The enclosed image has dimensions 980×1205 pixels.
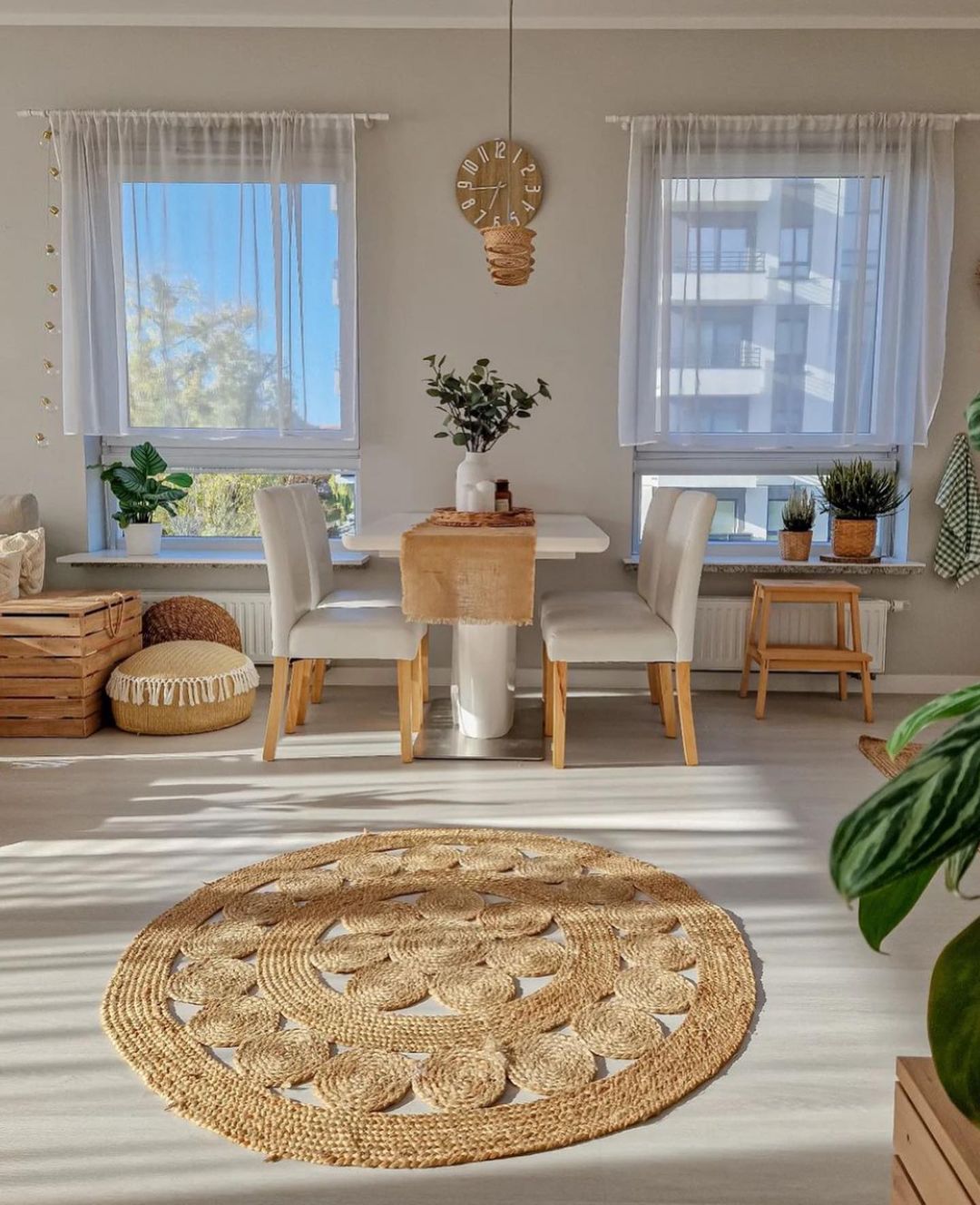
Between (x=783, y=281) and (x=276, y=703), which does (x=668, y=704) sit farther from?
(x=783, y=281)

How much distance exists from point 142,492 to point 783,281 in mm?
2822

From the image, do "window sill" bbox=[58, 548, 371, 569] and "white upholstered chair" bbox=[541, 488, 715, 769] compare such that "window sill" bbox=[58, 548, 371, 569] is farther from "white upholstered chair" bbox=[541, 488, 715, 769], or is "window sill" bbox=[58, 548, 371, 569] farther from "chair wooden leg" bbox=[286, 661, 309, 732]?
"white upholstered chair" bbox=[541, 488, 715, 769]

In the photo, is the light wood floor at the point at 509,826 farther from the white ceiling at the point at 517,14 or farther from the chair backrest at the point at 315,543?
the white ceiling at the point at 517,14

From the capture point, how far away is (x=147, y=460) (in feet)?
14.9

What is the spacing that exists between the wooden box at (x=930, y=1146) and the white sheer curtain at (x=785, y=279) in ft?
12.0

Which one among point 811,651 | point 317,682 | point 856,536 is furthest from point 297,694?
point 856,536

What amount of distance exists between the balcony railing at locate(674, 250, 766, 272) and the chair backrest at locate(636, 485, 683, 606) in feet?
3.18

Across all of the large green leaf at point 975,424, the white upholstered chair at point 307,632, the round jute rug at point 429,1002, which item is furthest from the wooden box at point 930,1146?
the white upholstered chair at point 307,632

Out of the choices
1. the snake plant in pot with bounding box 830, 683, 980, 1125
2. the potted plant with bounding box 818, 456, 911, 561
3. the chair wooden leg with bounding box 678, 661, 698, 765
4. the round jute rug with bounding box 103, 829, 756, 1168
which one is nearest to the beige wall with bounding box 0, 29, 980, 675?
the potted plant with bounding box 818, 456, 911, 561

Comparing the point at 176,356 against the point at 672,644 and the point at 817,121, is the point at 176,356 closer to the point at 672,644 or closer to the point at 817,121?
the point at 672,644

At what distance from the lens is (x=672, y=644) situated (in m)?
3.46

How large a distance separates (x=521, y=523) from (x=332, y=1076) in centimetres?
225

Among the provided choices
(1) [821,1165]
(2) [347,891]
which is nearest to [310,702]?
(2) [347,891]

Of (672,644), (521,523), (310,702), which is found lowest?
(310,702)
